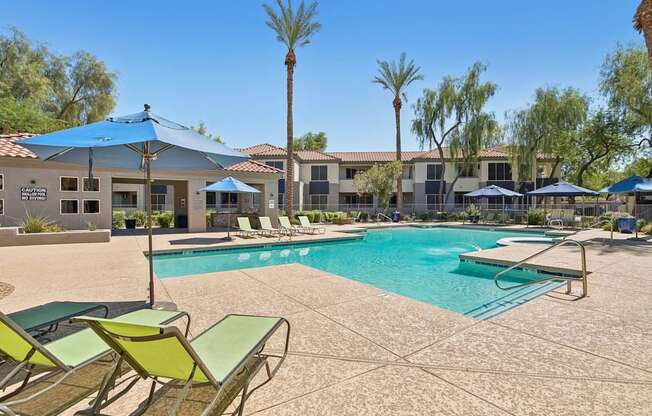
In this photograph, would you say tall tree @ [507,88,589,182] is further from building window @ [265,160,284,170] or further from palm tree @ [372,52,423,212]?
building window @ [265,160,284,170]

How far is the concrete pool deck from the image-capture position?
2.53 m

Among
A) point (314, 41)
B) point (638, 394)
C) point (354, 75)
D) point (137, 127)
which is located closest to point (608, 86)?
point (354, 75)

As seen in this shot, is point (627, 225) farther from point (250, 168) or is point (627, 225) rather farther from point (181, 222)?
point (181, 222)

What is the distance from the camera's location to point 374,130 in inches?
1244

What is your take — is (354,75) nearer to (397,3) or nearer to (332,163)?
(397,3)

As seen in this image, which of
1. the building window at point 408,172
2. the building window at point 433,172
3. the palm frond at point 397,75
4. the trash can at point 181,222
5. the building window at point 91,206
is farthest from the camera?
the building window at point 408,172

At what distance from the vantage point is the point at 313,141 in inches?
2223

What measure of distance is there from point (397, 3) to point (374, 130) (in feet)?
65.0

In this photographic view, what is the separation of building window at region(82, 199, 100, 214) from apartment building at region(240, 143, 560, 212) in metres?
17.0

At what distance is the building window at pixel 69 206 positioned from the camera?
13.9 metres

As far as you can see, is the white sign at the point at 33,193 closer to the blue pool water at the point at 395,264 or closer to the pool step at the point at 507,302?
the blue pool water at the point at 395,264

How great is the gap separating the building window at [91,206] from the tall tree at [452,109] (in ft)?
82.0

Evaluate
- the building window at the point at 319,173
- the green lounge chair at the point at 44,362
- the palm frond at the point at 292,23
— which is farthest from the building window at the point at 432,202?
the green lounge chair at the point at 44,362

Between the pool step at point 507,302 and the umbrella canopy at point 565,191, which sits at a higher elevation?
the umbrella canopy at point 565,191
